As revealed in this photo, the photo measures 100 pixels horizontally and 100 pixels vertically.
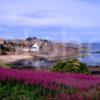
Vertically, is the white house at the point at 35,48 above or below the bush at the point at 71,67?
above

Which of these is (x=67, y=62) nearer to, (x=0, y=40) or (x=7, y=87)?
(x=7, y=87)

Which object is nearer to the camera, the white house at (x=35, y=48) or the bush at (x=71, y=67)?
the bush at (x=71, y=67)

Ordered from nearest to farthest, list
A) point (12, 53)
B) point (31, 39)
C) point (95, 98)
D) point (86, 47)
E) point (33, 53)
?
point (95, 98)
point (12, 53)
point (33, 53)
point (31, 39)
point (86, 47)

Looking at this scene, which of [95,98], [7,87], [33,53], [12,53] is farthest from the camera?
[33,53]

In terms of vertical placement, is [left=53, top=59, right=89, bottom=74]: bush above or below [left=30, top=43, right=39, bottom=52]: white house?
below

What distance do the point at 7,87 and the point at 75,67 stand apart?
42.9 ft

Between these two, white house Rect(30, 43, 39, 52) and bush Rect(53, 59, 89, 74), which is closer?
bush Rect(53, 59, 89, 74)

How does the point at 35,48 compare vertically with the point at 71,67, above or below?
above

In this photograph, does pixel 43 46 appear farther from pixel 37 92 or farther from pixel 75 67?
pixel 37 92

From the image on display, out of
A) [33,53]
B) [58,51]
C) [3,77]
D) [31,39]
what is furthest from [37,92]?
[58,51]

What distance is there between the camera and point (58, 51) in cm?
16450

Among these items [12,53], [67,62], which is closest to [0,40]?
[12,53]

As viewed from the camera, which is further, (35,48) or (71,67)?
(35,48)

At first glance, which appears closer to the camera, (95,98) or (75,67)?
(95,98)
